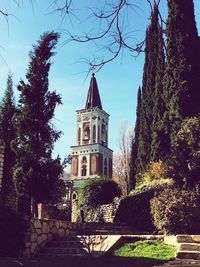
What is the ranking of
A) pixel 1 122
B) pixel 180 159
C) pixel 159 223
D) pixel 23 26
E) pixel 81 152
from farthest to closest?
pixel 81 152 < pixel 1 122 < pixel 180 159 < pixel 159 223 < pixel 23 26

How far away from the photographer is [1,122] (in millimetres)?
20125

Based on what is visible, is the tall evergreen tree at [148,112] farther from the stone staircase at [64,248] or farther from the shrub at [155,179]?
the stone staircase at [64,248]

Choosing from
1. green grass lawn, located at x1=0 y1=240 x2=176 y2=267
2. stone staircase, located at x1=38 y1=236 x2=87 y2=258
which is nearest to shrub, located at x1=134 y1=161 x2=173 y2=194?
stone staircase, located at x1=38 y1=236 x2=87 y2=258

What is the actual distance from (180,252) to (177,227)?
324 cm

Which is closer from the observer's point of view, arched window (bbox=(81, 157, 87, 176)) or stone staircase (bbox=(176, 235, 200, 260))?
stone staircase (bbox=(176, 235, 200, 260))

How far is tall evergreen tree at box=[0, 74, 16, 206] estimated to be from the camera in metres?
18.1

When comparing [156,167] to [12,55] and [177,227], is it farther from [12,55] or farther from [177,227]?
[12,55]

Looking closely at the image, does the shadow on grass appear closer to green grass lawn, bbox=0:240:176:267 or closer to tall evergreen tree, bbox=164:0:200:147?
green grass lawn, bbox=0:240:176:267

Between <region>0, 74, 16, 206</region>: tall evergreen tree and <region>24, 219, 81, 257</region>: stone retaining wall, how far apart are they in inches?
215

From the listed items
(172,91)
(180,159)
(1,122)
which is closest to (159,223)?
(180,159)

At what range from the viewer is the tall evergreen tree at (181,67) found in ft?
55.6

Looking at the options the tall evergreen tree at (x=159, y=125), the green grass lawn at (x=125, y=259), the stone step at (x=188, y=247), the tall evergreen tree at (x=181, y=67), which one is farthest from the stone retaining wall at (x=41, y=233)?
the tall evergreen tree at (x=159, y=125)

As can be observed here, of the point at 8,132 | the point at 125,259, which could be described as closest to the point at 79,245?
the point at 125,259

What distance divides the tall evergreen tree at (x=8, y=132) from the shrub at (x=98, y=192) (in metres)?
3.74
